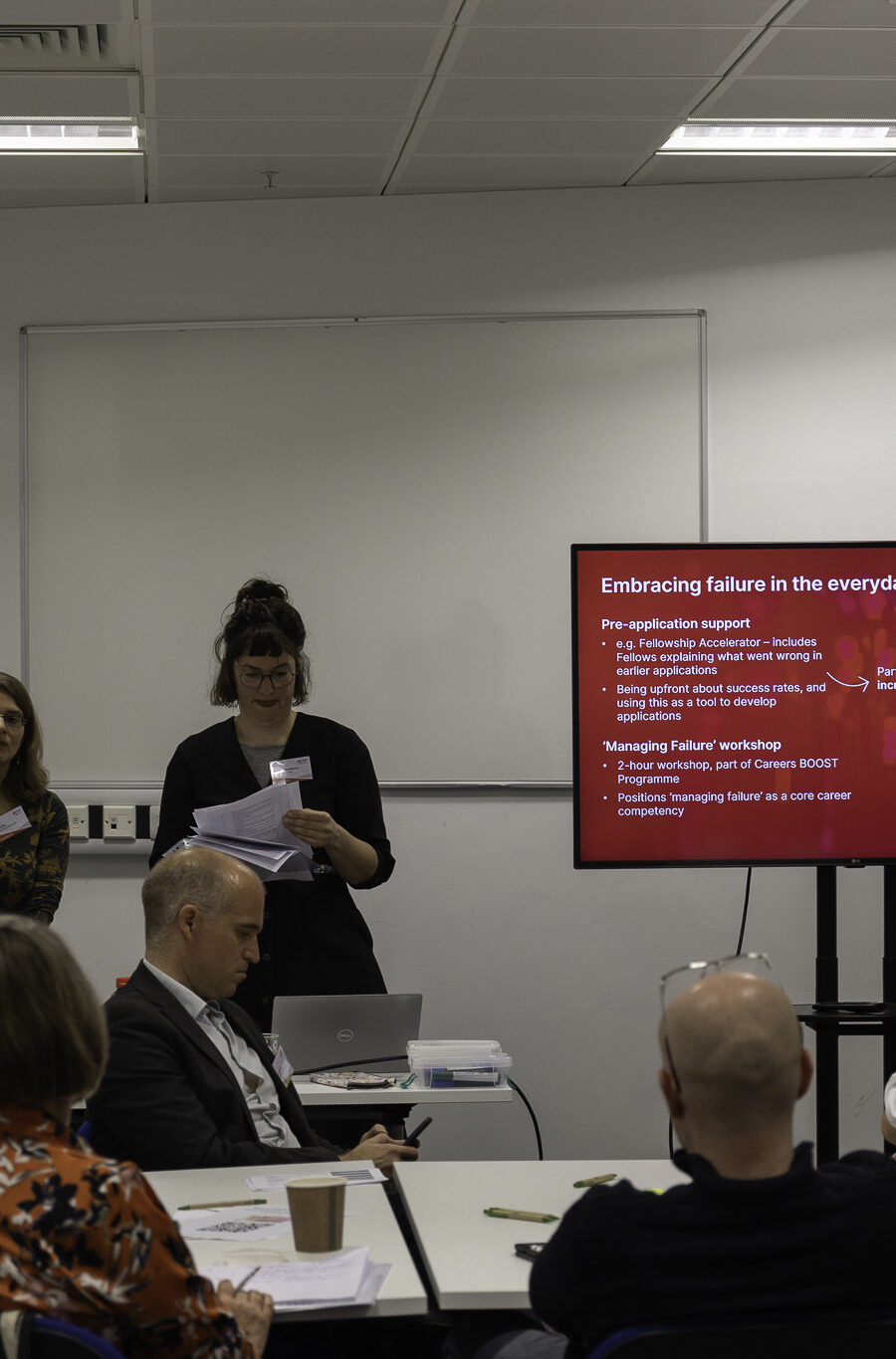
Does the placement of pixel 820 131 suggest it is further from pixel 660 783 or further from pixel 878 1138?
pixel 878 1138

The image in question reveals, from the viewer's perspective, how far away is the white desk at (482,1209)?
1923 millimetres

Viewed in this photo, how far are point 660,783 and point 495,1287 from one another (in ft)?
6.72

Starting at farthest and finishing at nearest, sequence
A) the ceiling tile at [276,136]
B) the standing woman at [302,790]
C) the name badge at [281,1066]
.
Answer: the ceiling tile at [276,136]
the standing woman at [302,790]
the name badge at [281,1066]

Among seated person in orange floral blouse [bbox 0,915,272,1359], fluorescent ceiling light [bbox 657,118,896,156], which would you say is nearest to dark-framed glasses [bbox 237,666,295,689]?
fluorescent ceiling light [bbox 657,118,896,156]

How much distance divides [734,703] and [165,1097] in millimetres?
1959

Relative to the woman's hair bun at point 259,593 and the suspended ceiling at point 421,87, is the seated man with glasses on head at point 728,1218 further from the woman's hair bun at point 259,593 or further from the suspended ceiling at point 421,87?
the suspended ceiling at point 421,87

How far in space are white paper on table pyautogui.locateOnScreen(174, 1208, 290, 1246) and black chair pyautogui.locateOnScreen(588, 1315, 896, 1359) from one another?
2.49 feet

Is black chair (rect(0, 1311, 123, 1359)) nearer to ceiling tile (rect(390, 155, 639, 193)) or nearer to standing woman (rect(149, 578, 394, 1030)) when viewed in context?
standing woman (rect(149, 578, 394, 1030))

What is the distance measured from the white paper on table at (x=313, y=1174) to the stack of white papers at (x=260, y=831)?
1029 mm

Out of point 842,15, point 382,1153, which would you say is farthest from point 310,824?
point 842,15

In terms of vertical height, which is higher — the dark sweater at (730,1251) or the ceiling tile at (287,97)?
the ceiling tile at (287,97)

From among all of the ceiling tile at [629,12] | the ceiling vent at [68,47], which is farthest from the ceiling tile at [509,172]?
the ceiling vent at [68,47]

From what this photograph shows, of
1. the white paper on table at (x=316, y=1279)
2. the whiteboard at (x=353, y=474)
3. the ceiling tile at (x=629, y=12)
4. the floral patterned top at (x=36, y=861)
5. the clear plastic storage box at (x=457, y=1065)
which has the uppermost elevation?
the ceiling tile at (x=629, y=12)

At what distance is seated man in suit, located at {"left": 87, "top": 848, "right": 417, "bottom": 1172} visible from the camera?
8.06ft
